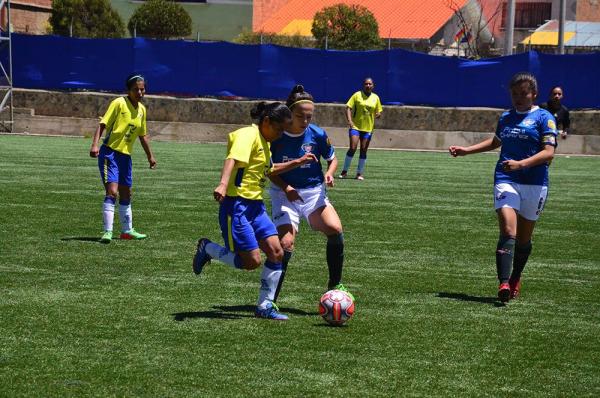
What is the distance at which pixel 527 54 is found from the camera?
3606 cm

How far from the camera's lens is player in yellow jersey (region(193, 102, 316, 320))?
30.6ft

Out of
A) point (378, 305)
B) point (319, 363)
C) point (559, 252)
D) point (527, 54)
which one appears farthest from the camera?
point (527, 54)

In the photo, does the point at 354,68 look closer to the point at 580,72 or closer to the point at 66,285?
the point at 580,72

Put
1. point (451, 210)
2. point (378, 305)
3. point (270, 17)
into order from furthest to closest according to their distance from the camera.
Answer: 1. point (270, 17)
2. point (451, 210)
3. point (378, 305)

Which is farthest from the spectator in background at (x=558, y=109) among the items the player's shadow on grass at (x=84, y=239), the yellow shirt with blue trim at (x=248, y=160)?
the yellow shirt with blue trim at (x=248, y=160)

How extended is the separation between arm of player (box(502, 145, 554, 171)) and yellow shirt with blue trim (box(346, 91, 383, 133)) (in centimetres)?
1604

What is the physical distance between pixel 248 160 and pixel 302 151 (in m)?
0.94

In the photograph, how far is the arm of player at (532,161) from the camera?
10508 millimetres

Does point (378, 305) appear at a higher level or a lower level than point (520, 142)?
lower

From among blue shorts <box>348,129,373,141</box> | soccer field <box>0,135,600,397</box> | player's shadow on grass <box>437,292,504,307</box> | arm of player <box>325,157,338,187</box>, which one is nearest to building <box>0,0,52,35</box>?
blue shorts <box>348,129,373,141</box>

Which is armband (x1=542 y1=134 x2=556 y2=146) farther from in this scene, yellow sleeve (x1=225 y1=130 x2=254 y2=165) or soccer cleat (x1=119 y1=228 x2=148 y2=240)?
soccer cleat (x1=119 y1=228 x2=148 y2=240)

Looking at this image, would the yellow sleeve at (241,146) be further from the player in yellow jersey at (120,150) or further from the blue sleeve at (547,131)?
the player in yellow jersey at (120,150)

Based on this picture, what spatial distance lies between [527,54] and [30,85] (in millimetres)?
15615

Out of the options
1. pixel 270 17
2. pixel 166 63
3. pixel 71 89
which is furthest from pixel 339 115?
pixel 270 17
